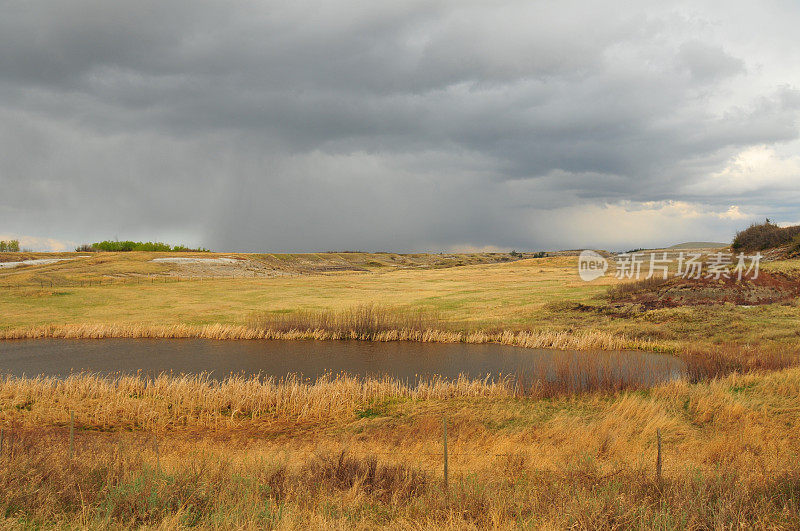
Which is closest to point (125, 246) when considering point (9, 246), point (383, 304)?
point (9, 246)

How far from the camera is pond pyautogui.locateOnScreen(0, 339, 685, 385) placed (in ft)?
73.5

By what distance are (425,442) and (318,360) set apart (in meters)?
15.0

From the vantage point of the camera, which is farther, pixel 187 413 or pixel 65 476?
pixel 187 413

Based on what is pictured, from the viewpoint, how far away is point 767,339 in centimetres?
2694

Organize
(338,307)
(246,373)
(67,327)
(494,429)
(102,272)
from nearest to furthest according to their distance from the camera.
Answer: (494,429) → (246,373) → (67,327) → (338,307) → (102,272)

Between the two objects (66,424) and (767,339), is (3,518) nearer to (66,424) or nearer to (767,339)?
(66,424)

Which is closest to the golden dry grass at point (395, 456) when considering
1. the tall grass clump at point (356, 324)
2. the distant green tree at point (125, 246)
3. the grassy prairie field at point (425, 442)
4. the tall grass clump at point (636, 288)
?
the grassy prairie field at point (425, 442)

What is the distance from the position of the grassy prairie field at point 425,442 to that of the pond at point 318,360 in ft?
5.88

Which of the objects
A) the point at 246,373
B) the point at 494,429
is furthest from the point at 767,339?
the point at 246,373

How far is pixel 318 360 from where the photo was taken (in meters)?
27.2

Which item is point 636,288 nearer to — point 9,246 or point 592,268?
point 592,268

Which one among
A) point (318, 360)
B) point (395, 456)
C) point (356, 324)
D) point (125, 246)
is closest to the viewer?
point (395, 456)

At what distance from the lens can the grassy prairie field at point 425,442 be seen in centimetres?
693

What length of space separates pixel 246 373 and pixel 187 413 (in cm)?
723
